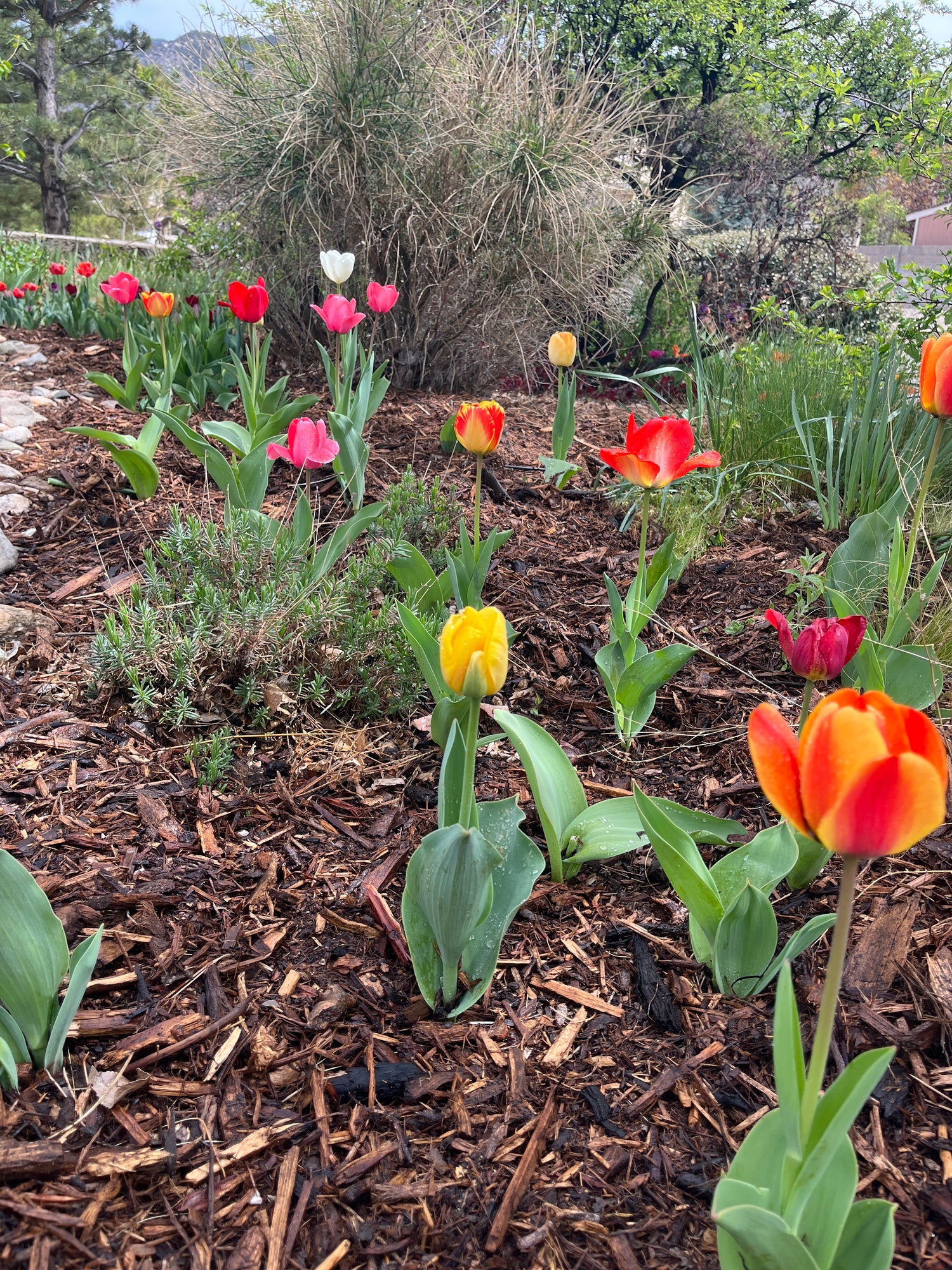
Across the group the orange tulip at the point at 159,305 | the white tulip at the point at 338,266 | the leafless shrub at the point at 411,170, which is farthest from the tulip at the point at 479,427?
the leafless shrub at the point at 411,170

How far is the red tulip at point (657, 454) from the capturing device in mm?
1713

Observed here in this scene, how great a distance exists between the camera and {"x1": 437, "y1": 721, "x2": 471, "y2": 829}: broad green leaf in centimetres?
129

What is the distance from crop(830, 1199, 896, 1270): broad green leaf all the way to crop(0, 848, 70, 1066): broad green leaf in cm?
93

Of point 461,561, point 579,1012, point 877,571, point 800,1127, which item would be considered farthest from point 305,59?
point 800,1127

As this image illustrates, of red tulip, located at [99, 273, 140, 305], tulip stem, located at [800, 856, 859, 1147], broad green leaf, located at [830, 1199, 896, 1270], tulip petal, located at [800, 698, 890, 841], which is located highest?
red tulip, located at [99, 273, 140, 305]

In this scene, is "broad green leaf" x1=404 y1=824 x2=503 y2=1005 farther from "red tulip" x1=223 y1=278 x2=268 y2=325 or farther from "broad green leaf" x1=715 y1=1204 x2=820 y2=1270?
"red tulip" x1=223 y1=278 x2=268 y2=325

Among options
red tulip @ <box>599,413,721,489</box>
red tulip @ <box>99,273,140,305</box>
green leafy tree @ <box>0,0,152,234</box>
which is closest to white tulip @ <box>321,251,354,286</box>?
red tulip @ <box>99,273,140,305</box>

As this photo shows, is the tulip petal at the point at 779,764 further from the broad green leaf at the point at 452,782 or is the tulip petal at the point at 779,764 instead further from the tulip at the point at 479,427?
the tulip at the point at 479,427

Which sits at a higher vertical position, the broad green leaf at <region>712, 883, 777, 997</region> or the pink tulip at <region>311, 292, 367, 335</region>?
the pink tulip at <region>311, 292, 367, 335</region>

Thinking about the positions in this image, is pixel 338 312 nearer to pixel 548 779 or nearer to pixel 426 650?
pixel 426 650

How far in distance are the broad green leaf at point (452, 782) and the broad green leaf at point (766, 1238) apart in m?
0.62

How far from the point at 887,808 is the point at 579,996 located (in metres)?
0.78

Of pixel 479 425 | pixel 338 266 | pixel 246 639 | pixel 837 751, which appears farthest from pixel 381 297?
pixel 837 751

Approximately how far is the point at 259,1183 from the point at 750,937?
709mm
